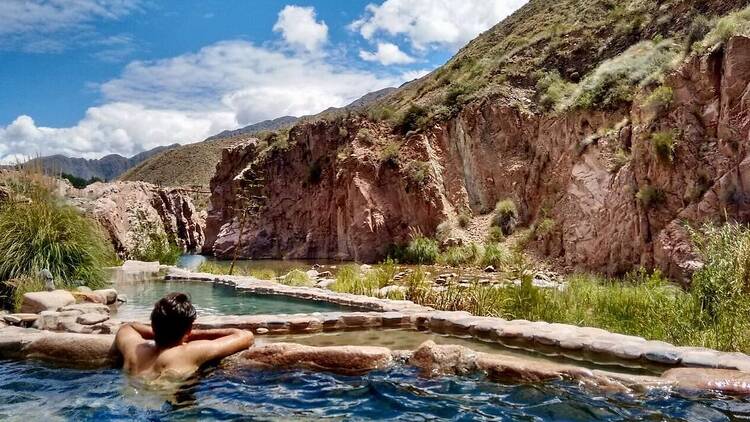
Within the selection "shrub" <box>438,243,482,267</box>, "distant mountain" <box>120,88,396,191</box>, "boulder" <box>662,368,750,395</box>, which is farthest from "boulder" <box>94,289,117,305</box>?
"distant mountain" <box>120,88,396,191</box>

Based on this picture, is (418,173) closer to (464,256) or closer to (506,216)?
(506,216)

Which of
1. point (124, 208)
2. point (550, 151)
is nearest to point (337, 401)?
point (550, 151)

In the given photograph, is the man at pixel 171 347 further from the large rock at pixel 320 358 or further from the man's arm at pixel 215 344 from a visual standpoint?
the large rock at pixel 320 358

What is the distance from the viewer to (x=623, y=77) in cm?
2031

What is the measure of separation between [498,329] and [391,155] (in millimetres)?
21778

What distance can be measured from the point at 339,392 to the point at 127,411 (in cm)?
147

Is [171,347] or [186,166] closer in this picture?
[171,347]

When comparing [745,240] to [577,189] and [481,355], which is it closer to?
[481,355]

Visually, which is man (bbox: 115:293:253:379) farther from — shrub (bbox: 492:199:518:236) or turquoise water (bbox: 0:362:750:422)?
shrub (bbox: 492:199:518:236)

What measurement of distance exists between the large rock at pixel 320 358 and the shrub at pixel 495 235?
18018 millimetres

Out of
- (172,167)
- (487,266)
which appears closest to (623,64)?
(487,266)

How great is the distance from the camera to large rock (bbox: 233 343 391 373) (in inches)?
192

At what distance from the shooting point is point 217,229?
1682 inches

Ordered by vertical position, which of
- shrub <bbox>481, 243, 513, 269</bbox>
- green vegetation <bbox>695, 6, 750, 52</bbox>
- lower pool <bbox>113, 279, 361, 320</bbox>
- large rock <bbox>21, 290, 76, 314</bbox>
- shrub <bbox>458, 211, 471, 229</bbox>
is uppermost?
green vegetation <bbox>695, 6, 750, 52</bbox>
